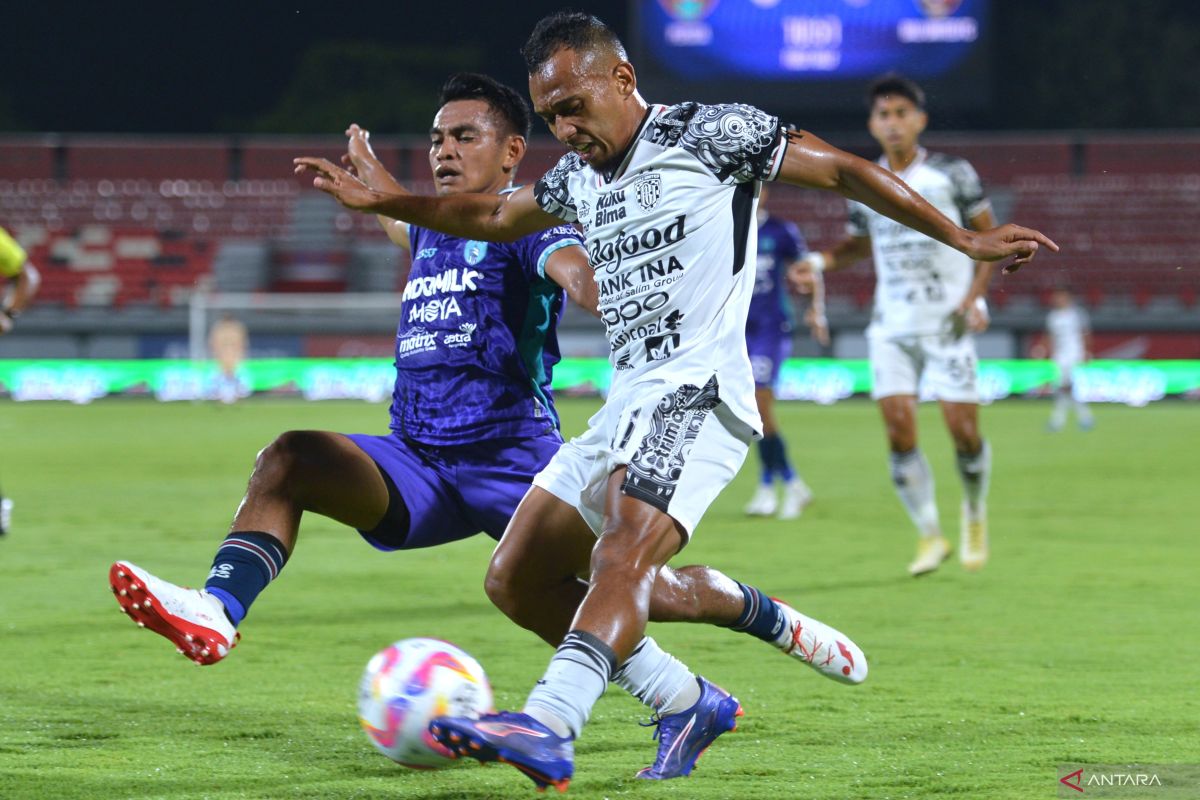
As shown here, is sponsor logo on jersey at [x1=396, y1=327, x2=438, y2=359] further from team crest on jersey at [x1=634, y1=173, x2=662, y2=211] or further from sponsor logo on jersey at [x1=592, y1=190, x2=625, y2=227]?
team crest on jersey at [x1=634, y1=173, x2=662, y2=211]

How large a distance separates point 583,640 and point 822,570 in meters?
5.55

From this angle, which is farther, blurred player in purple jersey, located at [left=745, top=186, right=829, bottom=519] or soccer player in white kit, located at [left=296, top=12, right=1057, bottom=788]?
blurred player in purple jersey, located at [left=745, top=186, right=829, bottom=519]

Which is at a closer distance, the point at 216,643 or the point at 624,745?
the point at 216,643

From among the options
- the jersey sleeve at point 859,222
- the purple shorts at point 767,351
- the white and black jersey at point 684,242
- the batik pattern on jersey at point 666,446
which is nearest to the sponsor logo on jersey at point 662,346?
the white and black jersey at point 684,242

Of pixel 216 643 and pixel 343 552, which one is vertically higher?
pixel 216 643

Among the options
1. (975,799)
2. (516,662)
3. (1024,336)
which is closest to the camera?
(975,799)

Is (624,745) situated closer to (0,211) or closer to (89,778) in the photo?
(89,778)

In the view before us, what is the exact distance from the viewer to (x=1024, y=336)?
96.9 ft

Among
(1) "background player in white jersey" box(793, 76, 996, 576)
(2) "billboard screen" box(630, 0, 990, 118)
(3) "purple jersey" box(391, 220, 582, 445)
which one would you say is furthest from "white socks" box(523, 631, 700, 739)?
(2) "billboard screen" box(630, 0, 990, 118)

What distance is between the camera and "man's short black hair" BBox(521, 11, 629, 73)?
4.16 m

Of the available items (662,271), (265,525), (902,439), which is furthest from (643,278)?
(902,439)

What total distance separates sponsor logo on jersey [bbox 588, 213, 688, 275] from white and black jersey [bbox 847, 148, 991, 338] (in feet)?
16.8

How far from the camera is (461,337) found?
5055 mm

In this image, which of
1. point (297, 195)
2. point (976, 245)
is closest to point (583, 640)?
point (976, 245)
